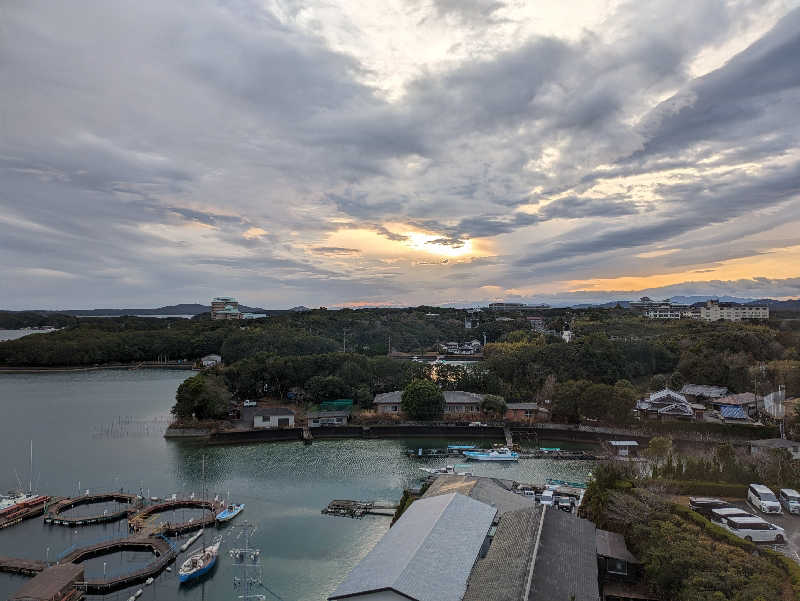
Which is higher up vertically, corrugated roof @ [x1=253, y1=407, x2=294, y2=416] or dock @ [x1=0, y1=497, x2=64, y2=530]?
corrugated roof @ [x1=253, y1=407, x2=294, y2=416]

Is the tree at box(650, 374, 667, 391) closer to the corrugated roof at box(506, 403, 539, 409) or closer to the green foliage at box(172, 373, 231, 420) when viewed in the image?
the corrugated roof at box(506, 403, 539, 409)

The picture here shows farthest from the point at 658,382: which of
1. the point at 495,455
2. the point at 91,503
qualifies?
the point at 91,503

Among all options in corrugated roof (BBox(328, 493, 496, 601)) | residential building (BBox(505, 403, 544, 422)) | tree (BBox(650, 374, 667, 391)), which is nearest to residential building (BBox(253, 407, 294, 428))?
residential building (BBox(505, 403, 544, 422))

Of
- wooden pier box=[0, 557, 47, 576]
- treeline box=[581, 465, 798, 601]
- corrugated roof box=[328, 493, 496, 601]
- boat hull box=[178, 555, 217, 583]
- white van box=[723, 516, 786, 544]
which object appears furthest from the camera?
wooden pier box=[0, 557, 47, 576]

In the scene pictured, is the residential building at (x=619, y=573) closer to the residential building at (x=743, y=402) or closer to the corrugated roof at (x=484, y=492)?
the corrugated roof at (x=484, y=492)

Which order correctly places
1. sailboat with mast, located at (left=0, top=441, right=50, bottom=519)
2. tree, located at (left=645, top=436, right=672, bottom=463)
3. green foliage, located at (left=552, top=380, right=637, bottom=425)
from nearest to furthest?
sailboat with mast, located at (left=0, top=441, right=50, bottom=519)
tree, located at (left=645, top=436, right=672, bottom=463)
green foliage, located at (left=552, top=380, right=637, bottom=425)

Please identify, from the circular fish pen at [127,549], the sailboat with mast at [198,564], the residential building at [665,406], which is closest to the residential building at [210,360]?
the circular fish pen at [127,549]
